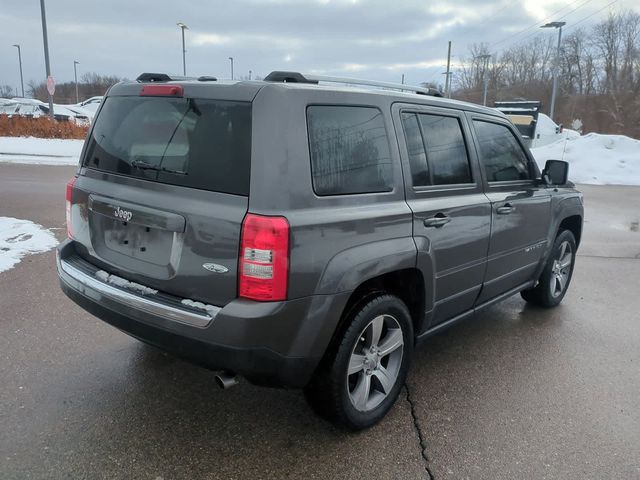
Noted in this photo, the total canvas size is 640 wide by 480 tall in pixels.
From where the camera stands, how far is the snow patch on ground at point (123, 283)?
8.78ft

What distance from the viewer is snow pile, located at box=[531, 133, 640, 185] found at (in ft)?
54.7

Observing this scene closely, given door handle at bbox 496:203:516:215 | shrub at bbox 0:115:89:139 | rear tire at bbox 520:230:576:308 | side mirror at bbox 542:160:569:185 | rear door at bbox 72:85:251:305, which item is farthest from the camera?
shrub at bbox 0:115:89:139

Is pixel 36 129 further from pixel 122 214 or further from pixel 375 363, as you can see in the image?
pixel 375 363

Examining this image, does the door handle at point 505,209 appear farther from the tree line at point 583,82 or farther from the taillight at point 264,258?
the tree line at point 583,82

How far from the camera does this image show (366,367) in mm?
2973

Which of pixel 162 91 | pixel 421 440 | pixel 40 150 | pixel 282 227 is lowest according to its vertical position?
pixel 421 440

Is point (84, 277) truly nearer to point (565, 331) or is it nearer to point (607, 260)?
point (565, 331)

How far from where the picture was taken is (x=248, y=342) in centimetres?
238

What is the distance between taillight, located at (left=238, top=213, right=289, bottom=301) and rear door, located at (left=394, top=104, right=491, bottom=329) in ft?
3.16

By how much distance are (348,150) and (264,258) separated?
2.54 ft

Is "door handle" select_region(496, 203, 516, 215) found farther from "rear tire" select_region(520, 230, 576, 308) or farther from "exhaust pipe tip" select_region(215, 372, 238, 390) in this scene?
"exhaust pipe tip" select_region(215, 372, 238, 390)

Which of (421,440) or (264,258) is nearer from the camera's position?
(264,258)

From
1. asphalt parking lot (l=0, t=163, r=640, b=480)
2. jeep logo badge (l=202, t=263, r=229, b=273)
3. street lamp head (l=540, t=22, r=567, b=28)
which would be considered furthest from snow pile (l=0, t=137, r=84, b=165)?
street lamp head (l=540, t=22, r=567, b=28)

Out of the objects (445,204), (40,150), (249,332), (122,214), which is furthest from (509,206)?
(40,150)
